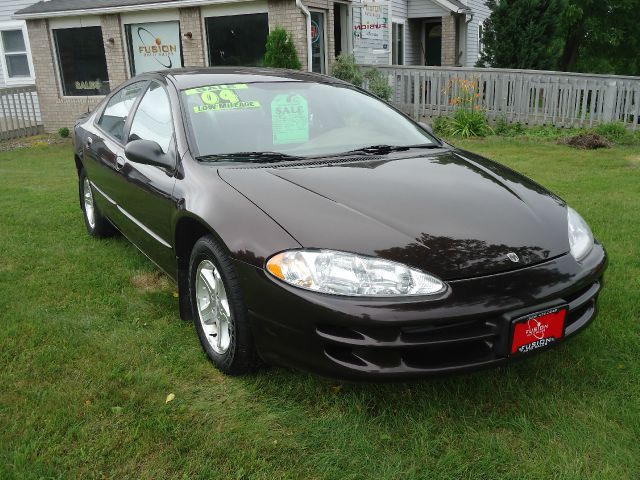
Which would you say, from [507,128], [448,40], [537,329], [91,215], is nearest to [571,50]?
[448,40]

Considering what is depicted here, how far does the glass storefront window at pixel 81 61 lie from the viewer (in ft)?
46.1

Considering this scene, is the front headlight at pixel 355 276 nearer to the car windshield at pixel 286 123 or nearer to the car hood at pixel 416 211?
Answer: the car hood at pixel 416 211

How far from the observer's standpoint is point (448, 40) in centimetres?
1797

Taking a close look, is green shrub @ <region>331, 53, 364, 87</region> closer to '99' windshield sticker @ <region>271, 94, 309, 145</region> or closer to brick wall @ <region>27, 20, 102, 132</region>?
brick wall @ <region>27, 20, 102, 132</region>

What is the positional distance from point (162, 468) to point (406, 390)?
3.70 feet

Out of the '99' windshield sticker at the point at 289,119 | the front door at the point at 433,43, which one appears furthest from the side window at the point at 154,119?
the front door at the point at 433,43

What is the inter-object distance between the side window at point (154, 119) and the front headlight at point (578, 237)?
218cm

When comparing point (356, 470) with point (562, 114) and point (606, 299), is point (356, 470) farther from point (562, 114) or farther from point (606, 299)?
point (562, 114)

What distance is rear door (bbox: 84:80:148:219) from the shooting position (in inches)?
165

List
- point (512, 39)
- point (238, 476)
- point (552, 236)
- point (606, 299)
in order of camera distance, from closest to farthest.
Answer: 1. point (238, 476)
2. point (552, 236)
3. point (606, 299)
4. point (512, 39)

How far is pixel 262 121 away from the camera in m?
3.43

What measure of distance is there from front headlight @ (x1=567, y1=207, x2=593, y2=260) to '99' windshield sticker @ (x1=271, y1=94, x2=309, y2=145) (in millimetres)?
1487

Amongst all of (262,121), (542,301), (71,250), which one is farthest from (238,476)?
(71,250)

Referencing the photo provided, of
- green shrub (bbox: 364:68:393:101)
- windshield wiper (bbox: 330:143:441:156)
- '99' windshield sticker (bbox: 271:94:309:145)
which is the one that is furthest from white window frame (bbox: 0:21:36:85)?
windshield wiper (bbox: 330:143:441:156)
